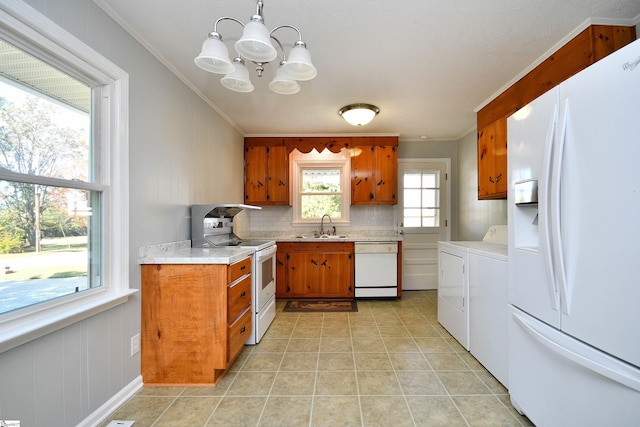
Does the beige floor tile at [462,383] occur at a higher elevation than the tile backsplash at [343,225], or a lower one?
Result: lower

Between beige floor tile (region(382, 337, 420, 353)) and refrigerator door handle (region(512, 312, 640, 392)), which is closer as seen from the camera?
refrigerator door handle (region(512, 312, 640, 392))

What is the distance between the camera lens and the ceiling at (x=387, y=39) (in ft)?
5.57

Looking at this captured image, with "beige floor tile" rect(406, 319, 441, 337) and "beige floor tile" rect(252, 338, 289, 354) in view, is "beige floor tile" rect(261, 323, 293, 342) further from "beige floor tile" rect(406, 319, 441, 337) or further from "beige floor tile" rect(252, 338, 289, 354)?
"beige floor tile" rect(406, 319, 441, 337)

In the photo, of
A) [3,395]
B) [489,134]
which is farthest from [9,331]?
[489,134]

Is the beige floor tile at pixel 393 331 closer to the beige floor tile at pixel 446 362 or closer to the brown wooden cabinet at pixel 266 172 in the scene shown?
the beige floor tile at pixel 446 362

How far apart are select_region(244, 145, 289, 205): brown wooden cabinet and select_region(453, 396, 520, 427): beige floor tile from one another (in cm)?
326

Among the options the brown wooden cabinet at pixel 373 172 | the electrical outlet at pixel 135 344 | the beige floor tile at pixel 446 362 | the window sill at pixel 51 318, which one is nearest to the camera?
the window sill at pixel 51 318

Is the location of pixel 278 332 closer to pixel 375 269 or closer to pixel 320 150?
pixel 375 269

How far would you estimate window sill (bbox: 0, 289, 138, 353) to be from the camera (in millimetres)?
1179

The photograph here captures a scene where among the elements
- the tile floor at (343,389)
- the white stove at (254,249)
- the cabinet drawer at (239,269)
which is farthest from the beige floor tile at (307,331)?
the cabinet drawer at (239,269)

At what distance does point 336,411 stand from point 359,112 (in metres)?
2.74

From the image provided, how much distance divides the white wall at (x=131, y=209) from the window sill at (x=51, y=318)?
6 centimetres

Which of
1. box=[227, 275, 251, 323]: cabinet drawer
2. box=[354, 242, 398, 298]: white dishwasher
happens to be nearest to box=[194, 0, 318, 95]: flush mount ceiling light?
box=[227, 275, 251, 323]: cabinet drawer

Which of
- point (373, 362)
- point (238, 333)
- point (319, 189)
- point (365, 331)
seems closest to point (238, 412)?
point (238, 333)
